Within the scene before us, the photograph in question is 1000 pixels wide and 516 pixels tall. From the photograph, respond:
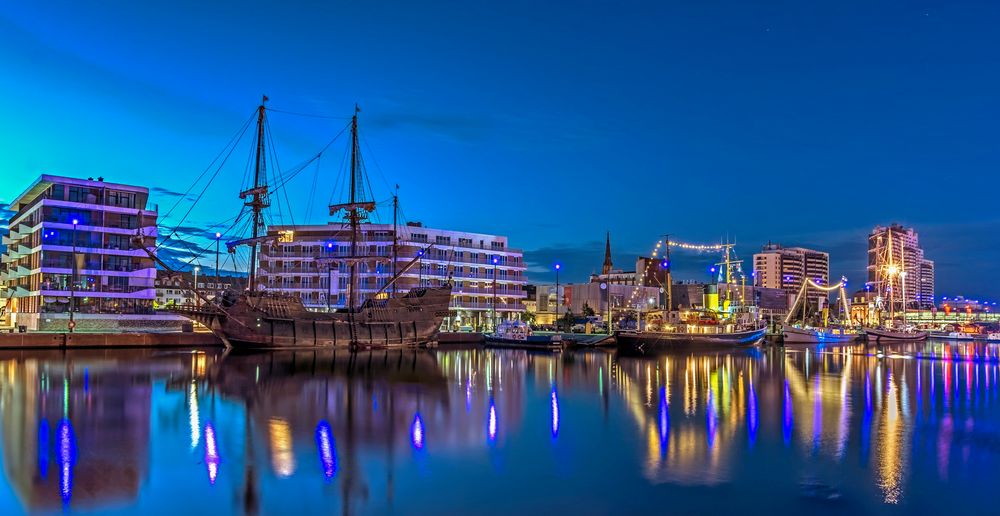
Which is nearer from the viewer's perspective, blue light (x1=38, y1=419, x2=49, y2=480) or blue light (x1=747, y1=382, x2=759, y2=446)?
blue light (x1=38, y1=419, x2=49, y2=480)

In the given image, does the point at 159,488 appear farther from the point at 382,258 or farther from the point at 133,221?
the point at 133,221

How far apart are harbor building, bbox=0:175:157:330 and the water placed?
41299 millimetres

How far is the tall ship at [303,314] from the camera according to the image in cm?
6425

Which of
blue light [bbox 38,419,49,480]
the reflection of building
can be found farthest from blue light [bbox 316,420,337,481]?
blue light [bbox 38,419,49,480]

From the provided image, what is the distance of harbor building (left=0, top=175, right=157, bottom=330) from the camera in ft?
253

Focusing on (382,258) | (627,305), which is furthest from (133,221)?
(627,305)

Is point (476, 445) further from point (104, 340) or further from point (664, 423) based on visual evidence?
point (104, 340)

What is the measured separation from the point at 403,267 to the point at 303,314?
42915 millimetres

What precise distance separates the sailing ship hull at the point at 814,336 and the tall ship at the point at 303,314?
59.8m

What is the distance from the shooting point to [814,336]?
114812 mm

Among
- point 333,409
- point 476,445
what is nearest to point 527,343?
point 333,409

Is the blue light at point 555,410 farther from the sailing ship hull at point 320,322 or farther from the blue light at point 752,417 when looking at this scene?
the sailing ship hull at point 320,322

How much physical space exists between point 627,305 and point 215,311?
9415cm

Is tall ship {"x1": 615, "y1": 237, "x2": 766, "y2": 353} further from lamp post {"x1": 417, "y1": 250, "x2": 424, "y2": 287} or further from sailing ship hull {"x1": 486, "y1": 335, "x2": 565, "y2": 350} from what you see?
lamp post {"x1": 417, "y1": 250, "x2": 424, "y2": 287}
